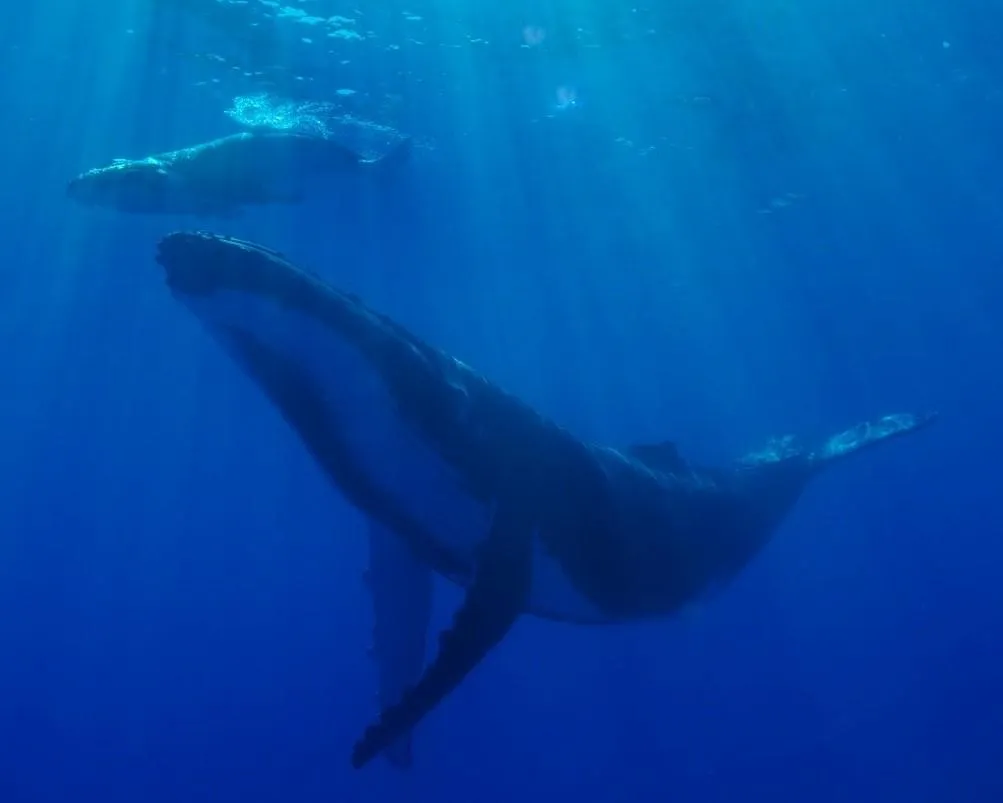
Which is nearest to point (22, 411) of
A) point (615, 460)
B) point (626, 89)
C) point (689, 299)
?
point (689, 299)

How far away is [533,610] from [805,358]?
1403 inches

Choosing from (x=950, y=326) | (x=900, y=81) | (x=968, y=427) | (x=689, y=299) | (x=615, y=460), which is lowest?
(x=968, y=427)

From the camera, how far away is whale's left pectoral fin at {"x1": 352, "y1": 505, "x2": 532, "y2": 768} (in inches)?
197

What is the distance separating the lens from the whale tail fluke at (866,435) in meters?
12.2

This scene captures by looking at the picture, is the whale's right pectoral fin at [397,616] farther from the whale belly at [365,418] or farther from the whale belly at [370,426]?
the whale belly at [365,418]

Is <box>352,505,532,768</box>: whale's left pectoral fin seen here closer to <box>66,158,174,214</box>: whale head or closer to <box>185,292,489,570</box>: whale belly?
<box>185,292,489,570</box>: whale belly

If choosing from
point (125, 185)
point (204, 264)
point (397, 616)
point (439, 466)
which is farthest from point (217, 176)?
point (204, 264)

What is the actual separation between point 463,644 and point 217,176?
44.1 feet

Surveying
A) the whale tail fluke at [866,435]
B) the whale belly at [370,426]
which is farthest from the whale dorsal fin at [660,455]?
the whale tail fluke at [866,435]

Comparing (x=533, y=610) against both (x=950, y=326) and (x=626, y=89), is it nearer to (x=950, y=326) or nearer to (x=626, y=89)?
(x=626, y=89)

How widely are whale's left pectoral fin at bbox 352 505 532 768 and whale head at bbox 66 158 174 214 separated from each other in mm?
12106

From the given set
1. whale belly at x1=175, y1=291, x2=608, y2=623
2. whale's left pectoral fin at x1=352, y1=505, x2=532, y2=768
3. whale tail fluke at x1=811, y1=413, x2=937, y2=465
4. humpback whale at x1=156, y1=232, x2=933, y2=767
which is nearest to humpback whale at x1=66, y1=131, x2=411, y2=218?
humpback whale at x1=156, y1=232, x2=933, y2=767

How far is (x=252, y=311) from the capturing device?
427 centimetres

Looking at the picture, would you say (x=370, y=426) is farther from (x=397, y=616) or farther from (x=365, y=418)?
(x=397, y=616)
